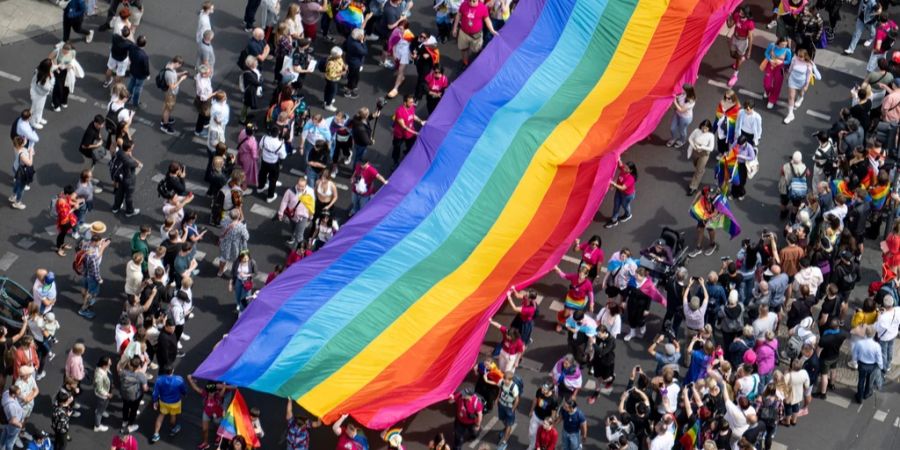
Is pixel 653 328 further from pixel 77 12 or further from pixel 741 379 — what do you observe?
pixel 77 12

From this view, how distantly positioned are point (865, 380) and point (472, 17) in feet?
39.1

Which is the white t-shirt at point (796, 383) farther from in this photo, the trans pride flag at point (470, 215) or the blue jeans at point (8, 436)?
the blue jeans at point (8, 436)

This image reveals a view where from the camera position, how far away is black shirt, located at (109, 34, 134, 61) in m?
40.0

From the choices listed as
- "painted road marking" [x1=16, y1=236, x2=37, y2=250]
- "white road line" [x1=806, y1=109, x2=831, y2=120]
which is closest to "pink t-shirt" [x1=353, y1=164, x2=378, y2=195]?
"painted road marking" [x1=16, y1=236, x2=37, y2=250]

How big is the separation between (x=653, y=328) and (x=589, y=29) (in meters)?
7.39

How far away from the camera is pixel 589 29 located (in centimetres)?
4066

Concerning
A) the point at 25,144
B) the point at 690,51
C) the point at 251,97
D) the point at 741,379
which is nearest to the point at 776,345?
the point at 741,379

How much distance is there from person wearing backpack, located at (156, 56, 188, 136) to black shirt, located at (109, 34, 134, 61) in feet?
2.76

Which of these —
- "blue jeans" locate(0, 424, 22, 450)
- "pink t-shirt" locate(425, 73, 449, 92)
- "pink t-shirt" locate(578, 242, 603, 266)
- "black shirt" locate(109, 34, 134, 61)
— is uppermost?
"pink t-shirt" locate(425, 73, 449, 92)

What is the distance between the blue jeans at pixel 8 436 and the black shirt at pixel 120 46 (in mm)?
10259

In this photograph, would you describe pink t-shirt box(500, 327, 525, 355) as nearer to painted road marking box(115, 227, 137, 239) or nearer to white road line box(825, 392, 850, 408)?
white road line box(825, 392, 850, 408)

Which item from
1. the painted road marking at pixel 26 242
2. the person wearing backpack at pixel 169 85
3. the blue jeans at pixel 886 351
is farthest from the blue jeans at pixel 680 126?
the painted road marking at pixel 26 242

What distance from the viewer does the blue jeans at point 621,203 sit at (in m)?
38.4

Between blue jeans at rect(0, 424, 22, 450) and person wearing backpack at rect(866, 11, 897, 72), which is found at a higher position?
person wearing backpack at rect(866, 11, 897, 72)
